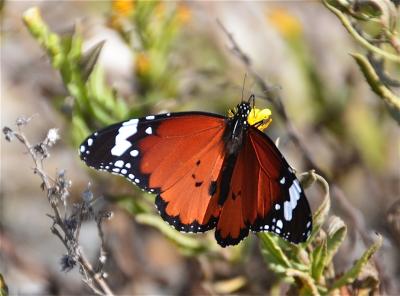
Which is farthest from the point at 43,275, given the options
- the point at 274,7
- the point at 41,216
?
the point at 274,7

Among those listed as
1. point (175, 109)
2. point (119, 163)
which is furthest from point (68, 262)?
point (175, 109)

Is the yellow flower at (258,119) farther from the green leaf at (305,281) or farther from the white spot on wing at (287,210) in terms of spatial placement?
the green leaf at (305,281)

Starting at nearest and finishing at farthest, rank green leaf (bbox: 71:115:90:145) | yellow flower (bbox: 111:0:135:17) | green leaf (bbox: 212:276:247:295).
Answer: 1. green leaf (bbox: 71:115:90:145)
2. green leaf (bbox: 212:276:247:295)
3. yellow flower (bbox: 111:0:135:17)

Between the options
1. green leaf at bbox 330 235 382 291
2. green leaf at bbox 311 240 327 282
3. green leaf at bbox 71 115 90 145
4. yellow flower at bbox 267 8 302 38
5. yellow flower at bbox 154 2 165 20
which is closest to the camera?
green leaf at bbox 330 235 382 291

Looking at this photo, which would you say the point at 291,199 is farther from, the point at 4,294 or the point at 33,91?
the point at 33,91

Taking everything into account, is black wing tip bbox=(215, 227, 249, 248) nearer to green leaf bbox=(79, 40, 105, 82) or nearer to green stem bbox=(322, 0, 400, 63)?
green stem bbox=(322, 0, 400, 63)

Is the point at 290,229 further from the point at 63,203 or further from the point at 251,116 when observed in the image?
the point at 63,203

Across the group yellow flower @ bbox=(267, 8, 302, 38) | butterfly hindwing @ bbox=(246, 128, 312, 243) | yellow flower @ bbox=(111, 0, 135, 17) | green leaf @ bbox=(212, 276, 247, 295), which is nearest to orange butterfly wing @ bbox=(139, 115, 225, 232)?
butterfly hindwing @ bbox=(246, 128, 312, 243)
